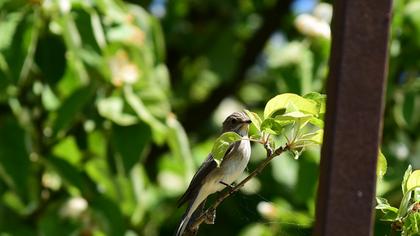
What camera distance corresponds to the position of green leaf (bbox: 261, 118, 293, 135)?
163cm

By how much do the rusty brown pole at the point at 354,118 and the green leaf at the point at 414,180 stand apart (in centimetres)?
31

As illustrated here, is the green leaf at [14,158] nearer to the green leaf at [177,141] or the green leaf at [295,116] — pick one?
the green leaf at [177,141]

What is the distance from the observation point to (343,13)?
136 cm

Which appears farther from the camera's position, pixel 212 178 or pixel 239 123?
pixel 239 123

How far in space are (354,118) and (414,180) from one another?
14.2 inches

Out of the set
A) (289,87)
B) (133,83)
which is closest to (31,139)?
(133,83)

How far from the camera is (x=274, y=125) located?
1.64 meters

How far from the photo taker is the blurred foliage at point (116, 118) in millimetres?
3619

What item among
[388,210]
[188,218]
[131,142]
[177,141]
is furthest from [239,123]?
[177,141]

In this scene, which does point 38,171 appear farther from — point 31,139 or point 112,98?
point 112,98

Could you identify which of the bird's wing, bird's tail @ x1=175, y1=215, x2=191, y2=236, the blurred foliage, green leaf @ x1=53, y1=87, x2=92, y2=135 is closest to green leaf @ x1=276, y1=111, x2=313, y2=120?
bird's tail @ x1=175, y1=215, x2=191, y2=236

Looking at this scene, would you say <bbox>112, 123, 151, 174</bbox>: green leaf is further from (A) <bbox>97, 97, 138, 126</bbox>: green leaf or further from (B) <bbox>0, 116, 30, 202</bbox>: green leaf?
(B) <bbox>0, 116, 30, 202</bbox>: green leaf

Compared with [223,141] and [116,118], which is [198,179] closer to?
[223,141]

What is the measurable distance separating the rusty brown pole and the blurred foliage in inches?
67.8
